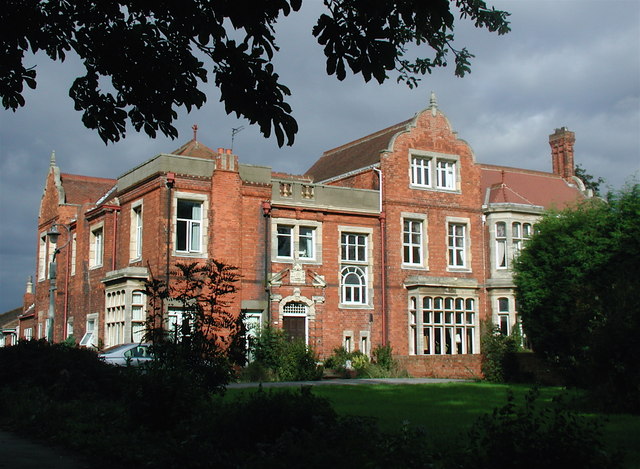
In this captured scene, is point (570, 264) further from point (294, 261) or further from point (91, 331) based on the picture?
point (91, 331)

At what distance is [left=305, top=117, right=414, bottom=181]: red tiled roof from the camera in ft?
117

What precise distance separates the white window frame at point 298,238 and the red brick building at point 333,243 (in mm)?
50

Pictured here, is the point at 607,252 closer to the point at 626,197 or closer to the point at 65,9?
the point at 626,197

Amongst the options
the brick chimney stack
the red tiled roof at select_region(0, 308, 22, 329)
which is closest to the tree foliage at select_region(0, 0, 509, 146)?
the brick chimney stack

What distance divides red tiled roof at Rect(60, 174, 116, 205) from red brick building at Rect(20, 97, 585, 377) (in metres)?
0.77

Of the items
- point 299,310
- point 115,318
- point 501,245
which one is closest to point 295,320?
point 299,310

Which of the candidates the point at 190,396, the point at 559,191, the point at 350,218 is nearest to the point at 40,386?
Result: the point at 190,396

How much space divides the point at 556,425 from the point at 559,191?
37.6 meters

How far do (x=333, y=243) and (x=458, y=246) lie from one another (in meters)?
6.33

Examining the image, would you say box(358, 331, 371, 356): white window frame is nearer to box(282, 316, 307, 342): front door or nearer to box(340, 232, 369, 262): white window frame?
box(282, 316, 307, 342): front door

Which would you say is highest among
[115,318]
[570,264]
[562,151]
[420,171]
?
[562,151]

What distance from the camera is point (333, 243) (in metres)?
32.3

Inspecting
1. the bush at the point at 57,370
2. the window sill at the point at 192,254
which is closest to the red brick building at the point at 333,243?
the window sill at the point at 192,254

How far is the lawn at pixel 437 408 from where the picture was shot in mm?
11500
